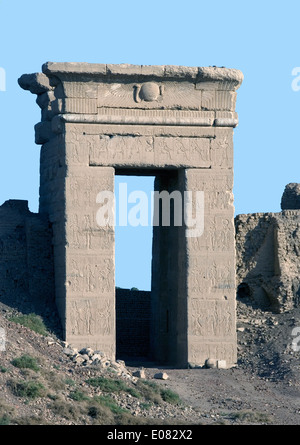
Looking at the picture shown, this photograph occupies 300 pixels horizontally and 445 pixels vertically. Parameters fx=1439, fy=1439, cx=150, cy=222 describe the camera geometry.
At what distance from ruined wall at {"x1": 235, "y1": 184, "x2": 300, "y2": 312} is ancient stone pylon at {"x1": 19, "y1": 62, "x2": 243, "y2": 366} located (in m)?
1.83

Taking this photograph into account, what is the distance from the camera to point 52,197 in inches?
990

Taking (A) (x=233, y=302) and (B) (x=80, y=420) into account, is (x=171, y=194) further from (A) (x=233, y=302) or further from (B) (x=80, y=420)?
(B) (x=80, y=420)

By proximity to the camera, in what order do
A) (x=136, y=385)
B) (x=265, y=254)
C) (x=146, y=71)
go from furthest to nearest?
(x=265, y=254) → (x=146, y=71) → (x=136, y=385)

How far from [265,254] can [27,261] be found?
15.1ft

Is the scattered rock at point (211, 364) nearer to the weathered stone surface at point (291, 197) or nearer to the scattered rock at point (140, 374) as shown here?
the scattered rock at point (140, 374)

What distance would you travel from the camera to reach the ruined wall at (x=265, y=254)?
87.3 ft

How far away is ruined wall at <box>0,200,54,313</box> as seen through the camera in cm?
2480

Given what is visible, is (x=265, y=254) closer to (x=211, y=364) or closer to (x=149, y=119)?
(x=211, y=364)

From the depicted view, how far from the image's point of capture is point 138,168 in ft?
81.7
